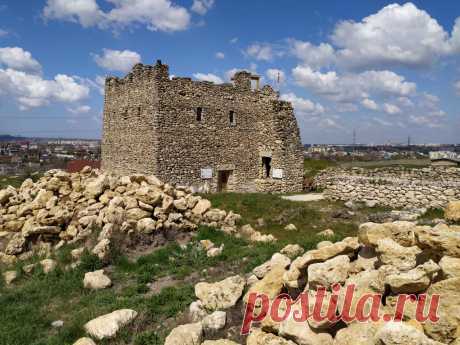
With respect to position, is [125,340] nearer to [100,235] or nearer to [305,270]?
[305,270]

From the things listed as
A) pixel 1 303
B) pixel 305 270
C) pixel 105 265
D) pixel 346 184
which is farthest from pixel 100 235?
pixel 346 184

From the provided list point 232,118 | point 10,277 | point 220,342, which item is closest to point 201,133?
point 232,118

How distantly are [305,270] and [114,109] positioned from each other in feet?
60.1

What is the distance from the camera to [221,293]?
22.6 ft

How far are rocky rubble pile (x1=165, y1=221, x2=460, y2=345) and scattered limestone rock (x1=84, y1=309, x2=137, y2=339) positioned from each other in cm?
109

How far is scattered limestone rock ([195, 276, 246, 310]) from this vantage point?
22.0 feet

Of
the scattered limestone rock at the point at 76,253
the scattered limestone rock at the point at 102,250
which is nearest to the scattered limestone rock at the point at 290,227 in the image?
the scattered limestone rock at the point at 102,250

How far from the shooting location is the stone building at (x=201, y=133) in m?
19.3

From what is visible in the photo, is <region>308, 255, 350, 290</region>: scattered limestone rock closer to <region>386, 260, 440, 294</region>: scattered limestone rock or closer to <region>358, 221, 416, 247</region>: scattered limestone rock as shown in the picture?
<region>358, 221, 416, 247</region>: scattered limestone rock

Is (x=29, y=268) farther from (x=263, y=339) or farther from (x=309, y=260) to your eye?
(x=309, y=260)

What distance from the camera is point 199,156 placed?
20.5 metres

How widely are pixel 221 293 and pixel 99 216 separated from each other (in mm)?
5804

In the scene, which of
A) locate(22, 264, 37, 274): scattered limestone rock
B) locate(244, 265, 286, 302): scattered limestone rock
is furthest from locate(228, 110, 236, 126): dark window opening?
locate(244, 265, 286, 302): scattered limestone rock

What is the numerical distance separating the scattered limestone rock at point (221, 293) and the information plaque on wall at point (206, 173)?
13.6m
